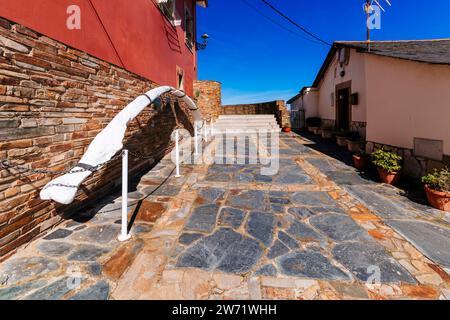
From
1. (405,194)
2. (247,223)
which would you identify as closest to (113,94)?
(247,223)

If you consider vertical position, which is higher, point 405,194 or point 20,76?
point 20,76

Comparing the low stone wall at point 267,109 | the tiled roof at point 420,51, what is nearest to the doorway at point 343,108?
the tiled roof at point 420,51

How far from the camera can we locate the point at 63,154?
330 centimetres

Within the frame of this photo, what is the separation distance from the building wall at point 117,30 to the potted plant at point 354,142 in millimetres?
7119

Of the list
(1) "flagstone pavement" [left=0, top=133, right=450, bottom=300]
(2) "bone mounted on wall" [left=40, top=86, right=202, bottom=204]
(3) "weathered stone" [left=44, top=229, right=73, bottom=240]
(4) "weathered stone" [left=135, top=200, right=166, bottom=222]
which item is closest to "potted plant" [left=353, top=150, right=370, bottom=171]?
(1) "flagstone pavement" [left=0, top=133, right=450, bottom=300]

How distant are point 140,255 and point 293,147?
25.9 ft

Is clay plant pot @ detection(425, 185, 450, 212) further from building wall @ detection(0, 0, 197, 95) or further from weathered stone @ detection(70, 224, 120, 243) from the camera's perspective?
building wall @ detection(0, 0, 197, 95)

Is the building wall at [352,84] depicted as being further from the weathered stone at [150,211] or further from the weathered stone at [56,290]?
the weathered stone at [56,290]

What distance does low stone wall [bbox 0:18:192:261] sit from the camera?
2.45 meters

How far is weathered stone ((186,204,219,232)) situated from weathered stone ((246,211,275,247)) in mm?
577

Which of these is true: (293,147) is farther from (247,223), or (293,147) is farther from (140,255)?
(140,255)

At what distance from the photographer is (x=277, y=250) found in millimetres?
2664

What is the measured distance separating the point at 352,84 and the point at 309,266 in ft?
28.3
